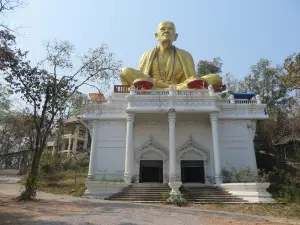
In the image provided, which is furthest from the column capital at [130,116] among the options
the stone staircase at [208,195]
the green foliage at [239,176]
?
the green foliage at [239,176]

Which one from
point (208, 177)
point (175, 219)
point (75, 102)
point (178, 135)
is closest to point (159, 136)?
point (178, 135)

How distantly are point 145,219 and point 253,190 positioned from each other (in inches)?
287

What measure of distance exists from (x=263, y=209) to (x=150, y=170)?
8.67 meters

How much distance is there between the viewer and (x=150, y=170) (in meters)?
18.9

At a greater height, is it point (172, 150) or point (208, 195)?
point (172, 150)

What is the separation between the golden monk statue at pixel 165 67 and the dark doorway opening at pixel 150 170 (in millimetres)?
5686

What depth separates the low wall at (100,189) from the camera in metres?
14.8

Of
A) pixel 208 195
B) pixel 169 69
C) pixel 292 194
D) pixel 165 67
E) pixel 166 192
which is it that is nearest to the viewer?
pixel 292 194

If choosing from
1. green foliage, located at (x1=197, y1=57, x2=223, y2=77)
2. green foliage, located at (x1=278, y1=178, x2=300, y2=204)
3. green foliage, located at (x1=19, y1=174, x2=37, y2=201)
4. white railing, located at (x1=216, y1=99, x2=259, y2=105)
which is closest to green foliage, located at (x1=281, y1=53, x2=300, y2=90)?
green foliage, located at (x1=278, y1=178, x2=300, y2=204)

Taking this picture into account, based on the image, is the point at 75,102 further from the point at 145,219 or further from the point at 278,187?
the point at 278,187

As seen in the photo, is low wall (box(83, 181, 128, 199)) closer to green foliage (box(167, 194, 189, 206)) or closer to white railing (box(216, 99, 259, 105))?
green foliage (box(167, 194, 189, 206))

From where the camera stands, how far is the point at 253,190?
13.6m

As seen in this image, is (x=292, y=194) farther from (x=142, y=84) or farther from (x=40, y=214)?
(x=142, y=84)

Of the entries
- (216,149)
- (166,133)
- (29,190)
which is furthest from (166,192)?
(29,190)
